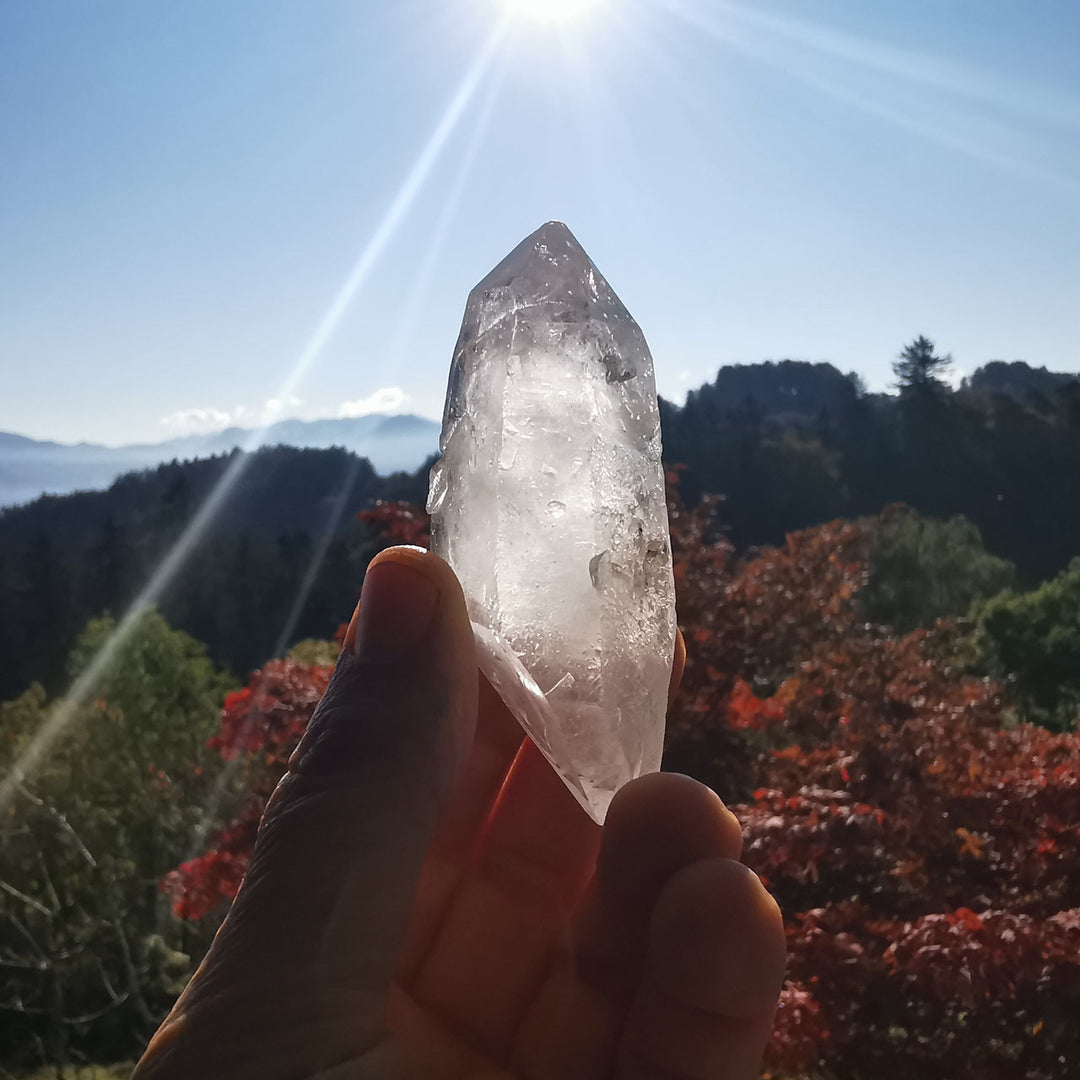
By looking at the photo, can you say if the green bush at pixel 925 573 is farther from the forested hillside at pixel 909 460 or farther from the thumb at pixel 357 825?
the thumb at pixel 357 825

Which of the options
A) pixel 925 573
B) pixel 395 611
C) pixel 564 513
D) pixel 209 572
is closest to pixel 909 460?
pixel 925 573

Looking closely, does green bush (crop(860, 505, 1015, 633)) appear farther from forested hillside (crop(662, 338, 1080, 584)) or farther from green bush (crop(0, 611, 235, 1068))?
green bush (crop(0, 611, 235, 1068))

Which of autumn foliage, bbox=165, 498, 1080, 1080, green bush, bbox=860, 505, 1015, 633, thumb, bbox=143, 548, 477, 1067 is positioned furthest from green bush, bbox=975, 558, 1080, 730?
thumb, bbox=143, 548, 477, 1067

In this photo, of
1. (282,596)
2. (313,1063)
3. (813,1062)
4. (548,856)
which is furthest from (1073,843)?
(282,596)

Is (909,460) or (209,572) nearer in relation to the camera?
(209,572)

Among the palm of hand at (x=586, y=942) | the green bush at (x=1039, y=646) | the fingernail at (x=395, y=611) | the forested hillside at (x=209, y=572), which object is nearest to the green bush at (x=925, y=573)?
the green bush at (x=1039, y=646)

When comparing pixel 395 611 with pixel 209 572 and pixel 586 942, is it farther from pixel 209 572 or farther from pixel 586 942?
pixel 209 572

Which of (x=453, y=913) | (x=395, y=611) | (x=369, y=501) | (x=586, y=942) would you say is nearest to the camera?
(x=395, y=611)
